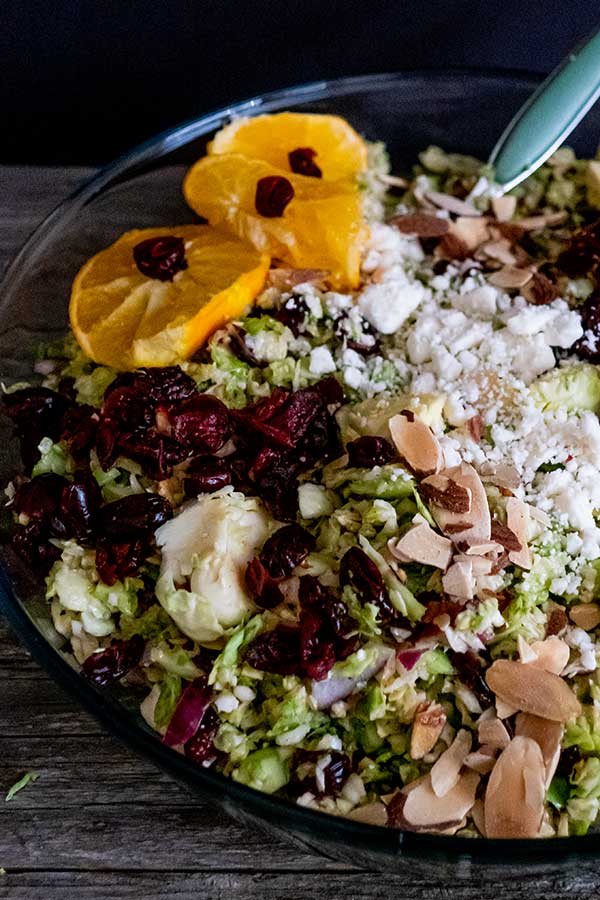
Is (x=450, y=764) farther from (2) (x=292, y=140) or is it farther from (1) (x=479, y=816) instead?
(2) (x=292, y=140)

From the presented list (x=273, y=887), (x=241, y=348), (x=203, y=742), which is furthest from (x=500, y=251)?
(x=273, y=887)

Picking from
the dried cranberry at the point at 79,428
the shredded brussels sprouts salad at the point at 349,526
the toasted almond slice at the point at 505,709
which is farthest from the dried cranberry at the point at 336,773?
the dried cranberry at the point at 79,428

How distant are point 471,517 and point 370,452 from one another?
0.19 m

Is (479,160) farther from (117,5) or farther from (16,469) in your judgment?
(16,469)

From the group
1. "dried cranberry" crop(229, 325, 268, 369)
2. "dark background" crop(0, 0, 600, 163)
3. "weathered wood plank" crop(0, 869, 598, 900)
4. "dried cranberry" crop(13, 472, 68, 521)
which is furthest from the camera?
"dark background" crop(0, 0, 600, 163)

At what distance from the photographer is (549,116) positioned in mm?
1944

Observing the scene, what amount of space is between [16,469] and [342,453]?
59 centimetres

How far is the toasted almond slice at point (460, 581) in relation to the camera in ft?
4.46

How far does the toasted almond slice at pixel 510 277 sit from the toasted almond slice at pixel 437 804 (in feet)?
3.07

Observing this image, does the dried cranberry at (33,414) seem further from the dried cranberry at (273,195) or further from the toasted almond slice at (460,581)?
the toasted almond slice at (460,581)

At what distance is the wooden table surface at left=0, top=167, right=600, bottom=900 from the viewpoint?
4.71ft

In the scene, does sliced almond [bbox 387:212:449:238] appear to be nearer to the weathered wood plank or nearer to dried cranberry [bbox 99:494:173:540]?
dried cranberry [bbox 99:494:173:540]

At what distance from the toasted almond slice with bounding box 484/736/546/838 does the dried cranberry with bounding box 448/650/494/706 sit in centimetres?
8

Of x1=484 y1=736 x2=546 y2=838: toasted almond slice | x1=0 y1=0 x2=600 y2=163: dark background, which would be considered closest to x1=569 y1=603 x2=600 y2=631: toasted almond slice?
x1=484 y1=736 x2=546 y2=838: toasted almond slice
